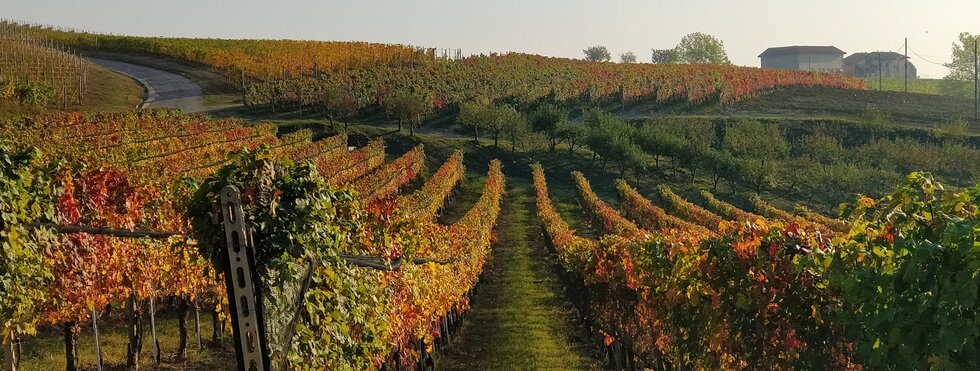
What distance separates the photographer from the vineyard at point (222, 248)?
7.16 metres

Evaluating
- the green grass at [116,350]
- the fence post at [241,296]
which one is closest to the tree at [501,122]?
the green grass at [116,350]

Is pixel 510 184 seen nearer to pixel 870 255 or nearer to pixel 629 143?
pixel 629 143

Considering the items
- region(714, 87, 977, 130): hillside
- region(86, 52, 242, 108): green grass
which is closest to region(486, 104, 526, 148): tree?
region(86, 52, 242, 108): green grass

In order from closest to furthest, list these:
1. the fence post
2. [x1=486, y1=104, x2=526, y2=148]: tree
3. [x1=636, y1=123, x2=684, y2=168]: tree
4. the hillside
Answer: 1. the fence post
2. [x1=636, y1=123, x2=684, y2=168]: tree
3. [x1=486, y1=104, x2=526, y2=148]: tree
4. the hillside

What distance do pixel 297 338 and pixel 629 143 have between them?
206ft

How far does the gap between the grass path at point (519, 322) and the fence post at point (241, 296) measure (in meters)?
15.8

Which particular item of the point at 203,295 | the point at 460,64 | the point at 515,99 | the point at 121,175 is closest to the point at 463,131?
the point at 515,99

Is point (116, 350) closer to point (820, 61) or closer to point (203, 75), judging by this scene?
point (203, 75)

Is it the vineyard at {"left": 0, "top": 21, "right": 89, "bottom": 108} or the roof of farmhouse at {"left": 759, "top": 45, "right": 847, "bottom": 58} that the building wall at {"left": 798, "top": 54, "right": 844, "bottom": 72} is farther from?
the vineyard at {"left": 0, "top": 21, "right": 89, "bottom": 108}

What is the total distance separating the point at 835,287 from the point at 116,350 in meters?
16.6

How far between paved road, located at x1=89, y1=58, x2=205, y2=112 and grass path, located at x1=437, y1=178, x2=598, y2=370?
1524 inches

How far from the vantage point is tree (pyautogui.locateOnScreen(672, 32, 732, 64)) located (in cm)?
17662

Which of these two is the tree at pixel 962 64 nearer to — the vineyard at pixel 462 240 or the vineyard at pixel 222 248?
the vineyard at pixel 462 240

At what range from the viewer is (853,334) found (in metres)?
8.47
